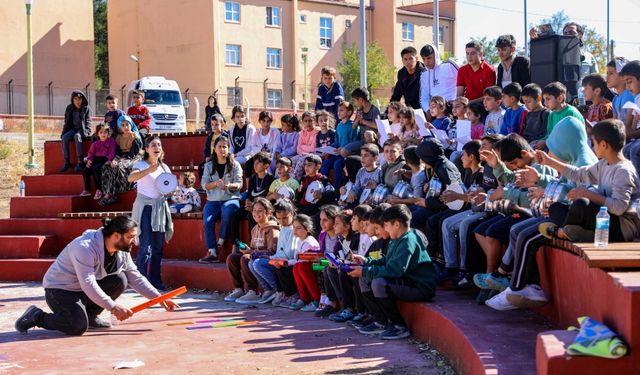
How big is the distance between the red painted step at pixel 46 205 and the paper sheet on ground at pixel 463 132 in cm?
733

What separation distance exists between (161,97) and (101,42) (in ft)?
89.2

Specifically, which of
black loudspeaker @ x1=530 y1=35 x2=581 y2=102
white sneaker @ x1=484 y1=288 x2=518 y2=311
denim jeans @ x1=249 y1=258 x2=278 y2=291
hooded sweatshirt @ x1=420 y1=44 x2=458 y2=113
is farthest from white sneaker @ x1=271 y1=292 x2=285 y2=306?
black loudspeaker @ x1=530 y1=35 x2=581 y2=102

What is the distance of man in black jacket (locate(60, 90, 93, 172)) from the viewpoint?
16562 millimetres

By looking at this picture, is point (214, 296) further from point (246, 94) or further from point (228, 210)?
point (246, 94)

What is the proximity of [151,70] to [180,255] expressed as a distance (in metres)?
39.4

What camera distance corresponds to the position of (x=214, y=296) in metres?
12.1

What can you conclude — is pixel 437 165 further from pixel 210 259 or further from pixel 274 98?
pixel 274 98

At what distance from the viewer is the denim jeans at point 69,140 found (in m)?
16.4

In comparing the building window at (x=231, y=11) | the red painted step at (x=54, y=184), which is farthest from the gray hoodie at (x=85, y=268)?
the building window at (x=231, y=11)

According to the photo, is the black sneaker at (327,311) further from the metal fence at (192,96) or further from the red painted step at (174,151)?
the metal fence at (192,96)

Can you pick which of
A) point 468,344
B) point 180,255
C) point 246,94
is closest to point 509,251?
point 468,344

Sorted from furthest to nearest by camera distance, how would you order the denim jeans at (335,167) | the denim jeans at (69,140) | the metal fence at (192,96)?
1. the metal fence at (192,96)
2. the denim jeans at (69,140)
3. the denim jeans at (335,167)

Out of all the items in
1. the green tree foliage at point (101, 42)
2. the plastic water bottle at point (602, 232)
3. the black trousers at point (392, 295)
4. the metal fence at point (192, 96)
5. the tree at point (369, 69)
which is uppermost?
the green tree foliage at point (101, 42)

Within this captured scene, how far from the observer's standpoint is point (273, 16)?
54094 mm
